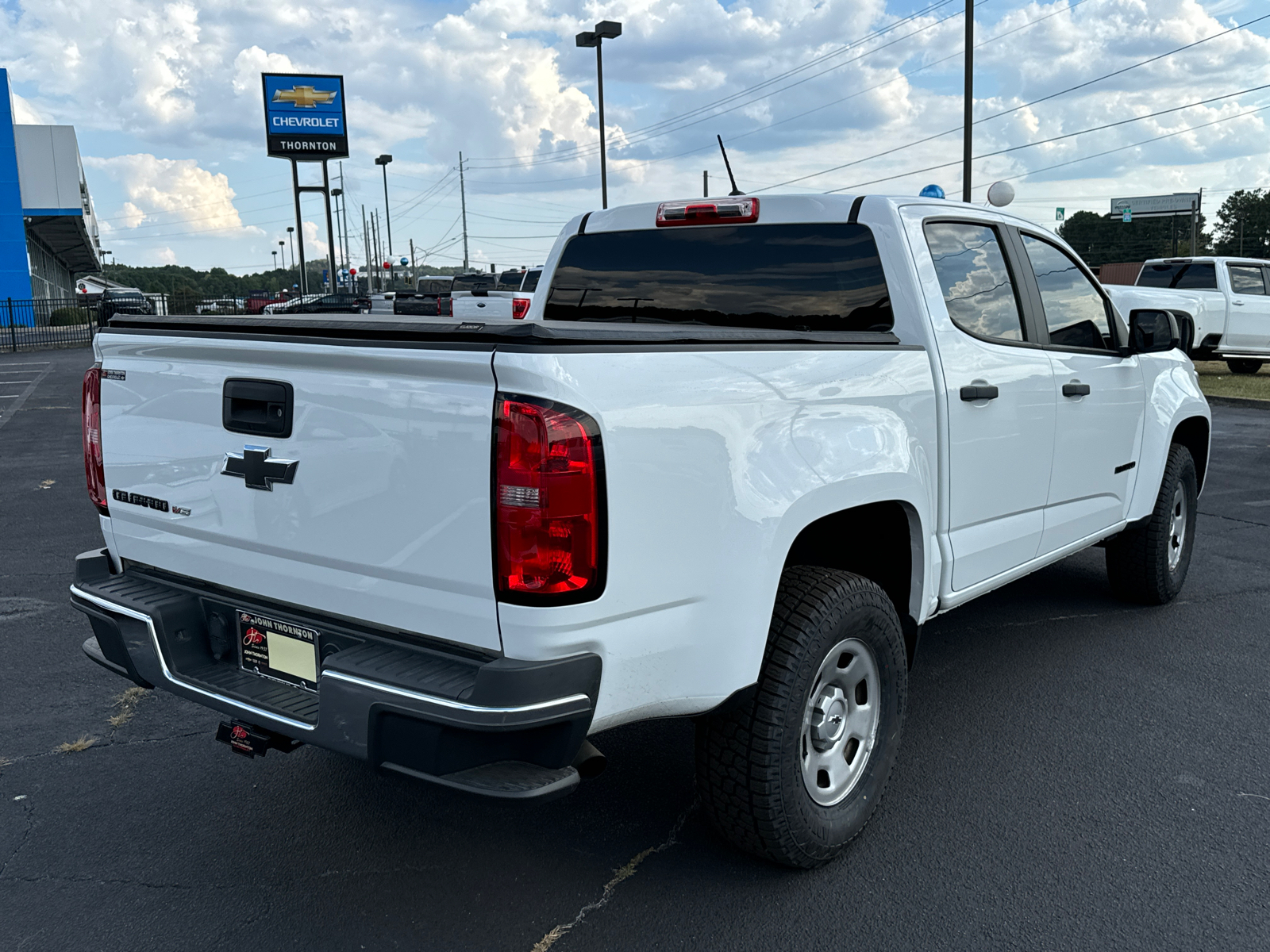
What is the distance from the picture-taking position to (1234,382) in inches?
717

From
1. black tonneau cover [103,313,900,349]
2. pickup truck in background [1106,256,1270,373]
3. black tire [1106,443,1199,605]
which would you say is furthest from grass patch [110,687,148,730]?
pickup truck in background [1106,256,1270,373]

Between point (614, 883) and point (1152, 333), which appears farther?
point (1152, 333)

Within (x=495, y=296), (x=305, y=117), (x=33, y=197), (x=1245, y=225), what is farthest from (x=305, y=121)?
(x=1245, y=225)

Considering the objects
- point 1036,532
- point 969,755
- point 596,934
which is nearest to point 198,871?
point 596,934

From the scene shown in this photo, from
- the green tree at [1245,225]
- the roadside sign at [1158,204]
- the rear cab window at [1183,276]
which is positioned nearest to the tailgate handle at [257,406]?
the rear cab window at [1183,276]

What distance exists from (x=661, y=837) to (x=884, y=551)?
1.20m

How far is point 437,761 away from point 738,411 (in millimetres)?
1112

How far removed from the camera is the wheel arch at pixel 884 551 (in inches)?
136

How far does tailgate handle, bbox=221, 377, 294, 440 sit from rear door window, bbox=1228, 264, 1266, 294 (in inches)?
728

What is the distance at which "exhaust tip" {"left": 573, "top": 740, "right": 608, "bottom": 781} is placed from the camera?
8.35 feet

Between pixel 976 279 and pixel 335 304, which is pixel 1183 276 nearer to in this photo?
pixel 976 279

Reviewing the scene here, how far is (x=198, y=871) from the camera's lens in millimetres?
3166

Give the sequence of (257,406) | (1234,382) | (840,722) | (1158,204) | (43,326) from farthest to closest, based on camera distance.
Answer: (1158,204) < (43,326) < (1234,382) < (840,722) < (257,406)

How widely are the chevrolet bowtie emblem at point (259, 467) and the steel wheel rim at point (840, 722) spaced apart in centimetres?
153
